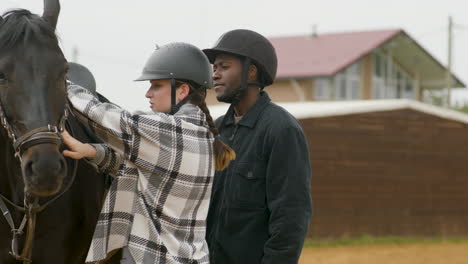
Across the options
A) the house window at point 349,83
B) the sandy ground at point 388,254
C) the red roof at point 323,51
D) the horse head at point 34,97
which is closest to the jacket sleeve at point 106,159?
the horse head at point 34,97

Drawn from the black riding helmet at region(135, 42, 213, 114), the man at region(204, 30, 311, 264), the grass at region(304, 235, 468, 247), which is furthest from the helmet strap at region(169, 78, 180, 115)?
the grass at region(304, 235, 468, 247)

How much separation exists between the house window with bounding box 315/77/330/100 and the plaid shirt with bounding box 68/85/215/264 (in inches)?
1293

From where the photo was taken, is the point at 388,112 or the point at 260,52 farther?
the point at 388,112

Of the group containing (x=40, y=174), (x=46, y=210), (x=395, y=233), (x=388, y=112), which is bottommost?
(x=395, y=233)

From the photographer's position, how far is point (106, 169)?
3.53m

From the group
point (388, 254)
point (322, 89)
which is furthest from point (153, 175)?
point (322, 89)

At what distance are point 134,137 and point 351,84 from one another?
115 ft

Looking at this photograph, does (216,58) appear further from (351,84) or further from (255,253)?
(351,84)

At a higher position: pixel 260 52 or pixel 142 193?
pixel 260 52

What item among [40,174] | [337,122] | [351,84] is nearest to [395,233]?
[337,122]

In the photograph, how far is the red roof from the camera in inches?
1399

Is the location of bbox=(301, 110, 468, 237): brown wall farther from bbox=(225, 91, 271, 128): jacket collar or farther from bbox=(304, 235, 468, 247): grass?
bbox=(225, 91, 271, 128): jacket collar

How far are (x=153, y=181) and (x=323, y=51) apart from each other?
34.9m

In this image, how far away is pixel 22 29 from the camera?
321cm
